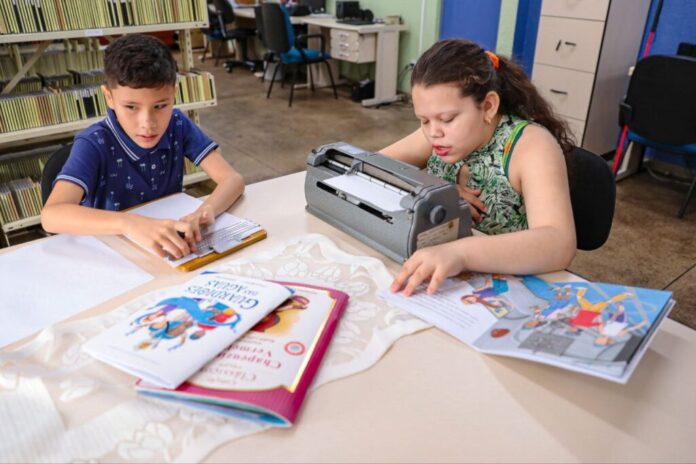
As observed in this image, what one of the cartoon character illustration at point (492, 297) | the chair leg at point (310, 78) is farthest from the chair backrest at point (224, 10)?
the cartoon character illustration at point (492, 297)

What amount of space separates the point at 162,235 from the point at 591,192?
3.38ft

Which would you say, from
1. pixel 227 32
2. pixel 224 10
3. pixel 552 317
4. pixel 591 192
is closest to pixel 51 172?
pixel 552 317

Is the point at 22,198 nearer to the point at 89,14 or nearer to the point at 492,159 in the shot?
the point at 89,14

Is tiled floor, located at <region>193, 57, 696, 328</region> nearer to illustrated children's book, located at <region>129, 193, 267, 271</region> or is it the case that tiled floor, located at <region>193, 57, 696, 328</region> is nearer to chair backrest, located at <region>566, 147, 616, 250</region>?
chair backrest, located at <region>566, 147, 616, 250</region>

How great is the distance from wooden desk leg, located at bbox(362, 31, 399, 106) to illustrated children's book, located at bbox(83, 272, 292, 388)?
4.60 metres

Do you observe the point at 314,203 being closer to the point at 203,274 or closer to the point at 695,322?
the point at 203,274

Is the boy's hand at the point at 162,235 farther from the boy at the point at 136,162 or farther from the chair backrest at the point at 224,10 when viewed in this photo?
the chair backrest at the point at 224,10

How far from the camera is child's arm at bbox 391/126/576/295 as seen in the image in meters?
0.94

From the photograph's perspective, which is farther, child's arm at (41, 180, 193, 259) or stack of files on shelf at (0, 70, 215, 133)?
stack of files on shelf at (0, 70, 215, 133)

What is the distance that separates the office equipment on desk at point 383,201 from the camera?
995 mm

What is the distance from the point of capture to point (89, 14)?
8.61ft

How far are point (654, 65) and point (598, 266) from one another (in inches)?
46.6

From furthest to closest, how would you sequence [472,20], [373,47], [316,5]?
[316,5] < [373,47] < [472,20]

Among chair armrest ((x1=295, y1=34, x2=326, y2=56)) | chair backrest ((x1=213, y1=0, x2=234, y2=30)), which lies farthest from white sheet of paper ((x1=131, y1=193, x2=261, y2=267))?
chair backrest ((x1=213, y1=0, x2=234, y2=30))
